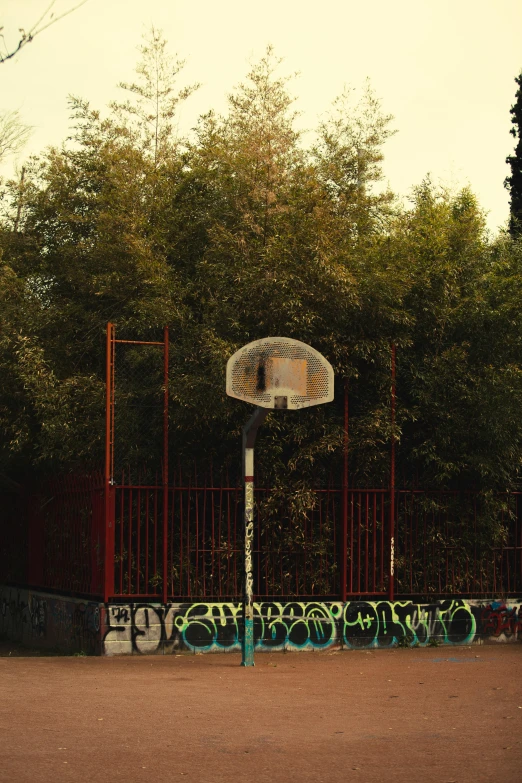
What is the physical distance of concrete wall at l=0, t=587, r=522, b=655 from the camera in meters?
12.2

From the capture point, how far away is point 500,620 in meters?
13.6

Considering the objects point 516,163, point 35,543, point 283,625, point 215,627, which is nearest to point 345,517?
point 283,625

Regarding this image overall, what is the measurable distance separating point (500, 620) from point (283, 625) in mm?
2851

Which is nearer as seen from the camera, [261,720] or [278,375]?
[261,720]

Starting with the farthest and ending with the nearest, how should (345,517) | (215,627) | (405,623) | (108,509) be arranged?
(405,623)
(345,517)
(215,627)
(108,509)

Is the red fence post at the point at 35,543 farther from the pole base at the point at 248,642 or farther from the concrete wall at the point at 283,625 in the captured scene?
the pole base at the point at 248,642

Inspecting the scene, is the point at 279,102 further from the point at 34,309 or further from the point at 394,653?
the point at 394,653

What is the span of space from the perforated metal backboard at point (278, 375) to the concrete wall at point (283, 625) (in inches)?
109

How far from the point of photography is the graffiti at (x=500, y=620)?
44.4ft

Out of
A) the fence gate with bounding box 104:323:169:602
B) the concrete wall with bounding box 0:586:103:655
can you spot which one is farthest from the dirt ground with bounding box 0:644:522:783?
the fence gate with bounding box 104:323:169:602

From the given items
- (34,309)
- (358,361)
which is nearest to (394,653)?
(358,361)

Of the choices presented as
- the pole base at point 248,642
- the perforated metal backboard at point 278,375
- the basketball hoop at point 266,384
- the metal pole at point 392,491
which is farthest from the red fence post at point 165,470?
the metal pole at point 392,491

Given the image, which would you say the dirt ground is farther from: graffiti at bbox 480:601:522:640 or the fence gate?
graffiti at bbox 480:601:522:640

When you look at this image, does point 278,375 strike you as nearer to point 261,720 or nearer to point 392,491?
point 392,491
